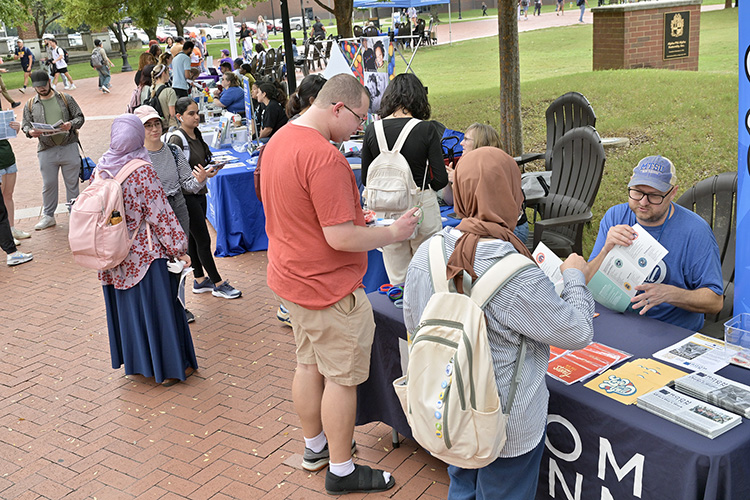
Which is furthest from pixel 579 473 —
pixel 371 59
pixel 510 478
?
pixel 371 59

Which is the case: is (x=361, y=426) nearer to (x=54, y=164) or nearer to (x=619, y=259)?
(x=619, y=259)

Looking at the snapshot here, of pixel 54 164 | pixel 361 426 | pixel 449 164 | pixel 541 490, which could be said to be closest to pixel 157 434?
pixel 361 426

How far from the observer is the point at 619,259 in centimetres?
324

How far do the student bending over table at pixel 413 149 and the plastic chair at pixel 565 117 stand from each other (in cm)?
306

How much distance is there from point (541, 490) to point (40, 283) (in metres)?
6.52

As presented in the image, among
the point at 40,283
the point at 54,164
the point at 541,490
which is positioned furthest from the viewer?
the point at 54,164

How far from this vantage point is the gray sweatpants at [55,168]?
891cm

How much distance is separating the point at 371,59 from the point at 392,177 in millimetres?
4694

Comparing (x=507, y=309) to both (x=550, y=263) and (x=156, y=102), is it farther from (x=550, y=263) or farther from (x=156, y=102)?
(x=156, y=102)

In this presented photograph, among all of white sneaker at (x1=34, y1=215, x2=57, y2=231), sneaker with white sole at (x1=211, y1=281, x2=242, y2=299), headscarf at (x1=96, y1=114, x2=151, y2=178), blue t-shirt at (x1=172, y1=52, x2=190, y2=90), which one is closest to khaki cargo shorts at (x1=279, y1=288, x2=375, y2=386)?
headscarf at (x1=96, y1=114, x2=151, y2=178)

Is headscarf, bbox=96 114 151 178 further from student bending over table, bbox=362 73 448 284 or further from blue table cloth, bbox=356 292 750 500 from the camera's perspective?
blue table cloth, bbox=356 292 750 500

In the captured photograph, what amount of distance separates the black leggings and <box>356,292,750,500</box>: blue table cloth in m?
4.00

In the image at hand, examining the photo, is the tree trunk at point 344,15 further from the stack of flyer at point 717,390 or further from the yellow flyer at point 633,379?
the stack of flyer at point 717,390

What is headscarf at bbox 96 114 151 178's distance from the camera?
4508mm
